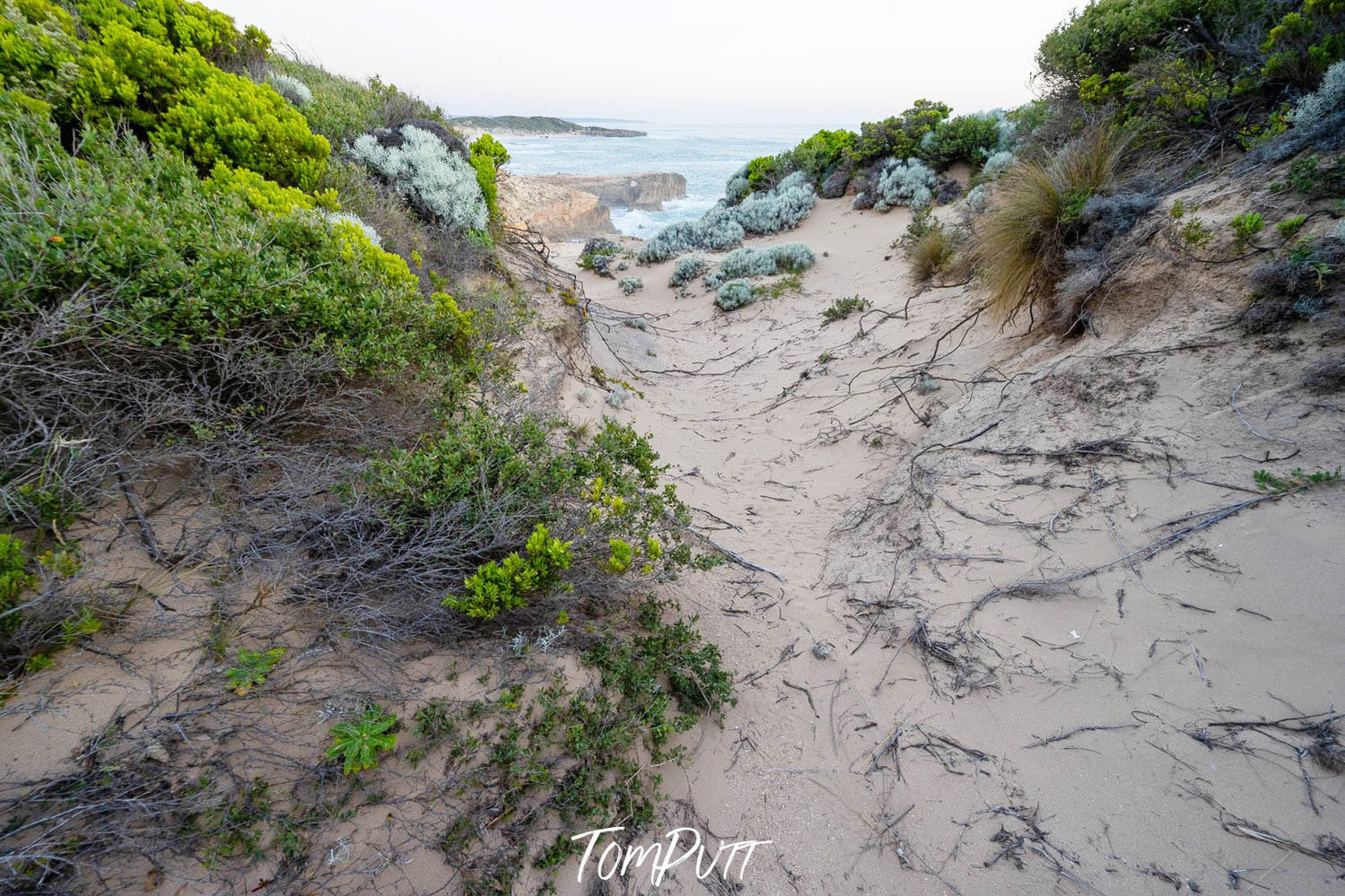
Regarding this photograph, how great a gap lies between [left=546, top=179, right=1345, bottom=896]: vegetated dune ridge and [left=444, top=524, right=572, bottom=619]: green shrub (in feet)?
3.60

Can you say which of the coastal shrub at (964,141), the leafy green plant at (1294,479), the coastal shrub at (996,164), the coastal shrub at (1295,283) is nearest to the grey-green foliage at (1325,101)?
the coastal shrub at (1295,283)

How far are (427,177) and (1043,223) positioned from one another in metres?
6.61

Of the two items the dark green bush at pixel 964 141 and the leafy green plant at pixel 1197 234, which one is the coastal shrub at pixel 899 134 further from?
the leafy green plant at pixel 1197 234

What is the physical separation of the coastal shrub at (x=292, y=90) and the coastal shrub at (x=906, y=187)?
34.5 ft

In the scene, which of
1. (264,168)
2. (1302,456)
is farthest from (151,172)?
(1302,456)

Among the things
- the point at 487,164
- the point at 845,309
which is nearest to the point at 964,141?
the point at 845,309

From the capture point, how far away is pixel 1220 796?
1.96m

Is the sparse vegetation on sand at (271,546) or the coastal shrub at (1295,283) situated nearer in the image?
the sparse vegetation on sand at (271,546)

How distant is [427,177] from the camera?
6445mm

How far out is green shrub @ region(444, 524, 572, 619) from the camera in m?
2.48

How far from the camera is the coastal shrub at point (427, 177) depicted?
20.7ft

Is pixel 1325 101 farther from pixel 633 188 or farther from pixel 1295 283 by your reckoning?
pixel 633 188

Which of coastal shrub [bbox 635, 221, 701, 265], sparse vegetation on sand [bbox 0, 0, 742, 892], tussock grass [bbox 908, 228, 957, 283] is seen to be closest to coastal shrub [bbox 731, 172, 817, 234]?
coastal shrub [bbox 635, 221, 701, 265]

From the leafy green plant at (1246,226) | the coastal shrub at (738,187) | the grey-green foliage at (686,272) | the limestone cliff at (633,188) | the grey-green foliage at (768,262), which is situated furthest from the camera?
the limestone cliff at (633,188)
